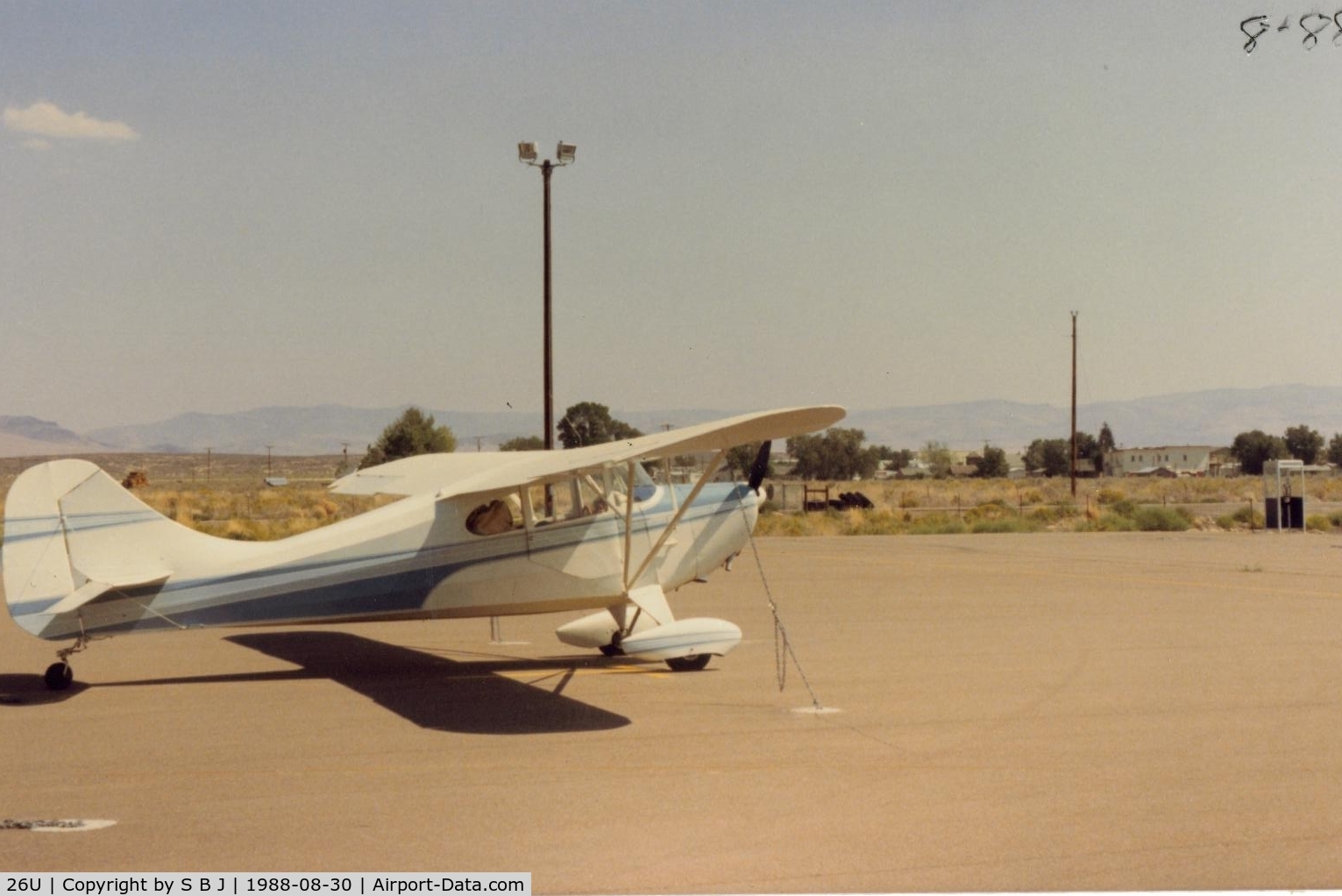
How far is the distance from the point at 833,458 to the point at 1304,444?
185ft

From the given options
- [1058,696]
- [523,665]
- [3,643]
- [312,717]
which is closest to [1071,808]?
[1058,696]

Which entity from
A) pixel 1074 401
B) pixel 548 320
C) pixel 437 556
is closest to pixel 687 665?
pixel 437 556

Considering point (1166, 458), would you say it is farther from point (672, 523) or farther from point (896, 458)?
point (672, 523)

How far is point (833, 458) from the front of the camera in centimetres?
9756

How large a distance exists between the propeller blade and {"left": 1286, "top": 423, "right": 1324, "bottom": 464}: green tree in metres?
119

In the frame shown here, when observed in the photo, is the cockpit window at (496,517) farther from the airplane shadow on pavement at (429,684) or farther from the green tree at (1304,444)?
the green tree at (1304,444)

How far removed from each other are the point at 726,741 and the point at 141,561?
5.58m

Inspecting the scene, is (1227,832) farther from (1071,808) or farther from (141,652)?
(141,652)

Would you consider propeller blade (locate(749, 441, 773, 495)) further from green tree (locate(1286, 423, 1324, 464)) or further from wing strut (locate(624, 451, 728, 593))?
green tree (locate(1286, 423, 1324, 464))

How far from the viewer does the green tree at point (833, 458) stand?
9631 centimetres

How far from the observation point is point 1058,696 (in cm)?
1074

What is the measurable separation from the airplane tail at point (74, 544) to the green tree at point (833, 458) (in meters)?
84.9

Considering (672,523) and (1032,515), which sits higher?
(672,523)

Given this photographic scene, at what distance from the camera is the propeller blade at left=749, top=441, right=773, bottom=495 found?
13.6 metres
